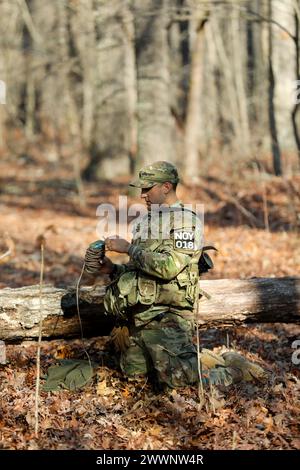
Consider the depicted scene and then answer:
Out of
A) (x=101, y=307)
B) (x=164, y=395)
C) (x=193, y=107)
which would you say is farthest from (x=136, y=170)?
(x=164, y=395)

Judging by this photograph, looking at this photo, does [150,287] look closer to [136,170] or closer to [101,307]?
[101,307]

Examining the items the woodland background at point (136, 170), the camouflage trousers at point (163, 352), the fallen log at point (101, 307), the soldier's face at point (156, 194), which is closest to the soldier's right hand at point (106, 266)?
the fallen log at point (101, 307)

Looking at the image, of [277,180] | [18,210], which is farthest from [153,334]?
[18,210]

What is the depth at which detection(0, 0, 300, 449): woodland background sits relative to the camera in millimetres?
4438

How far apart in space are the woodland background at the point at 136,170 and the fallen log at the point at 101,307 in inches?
13.7

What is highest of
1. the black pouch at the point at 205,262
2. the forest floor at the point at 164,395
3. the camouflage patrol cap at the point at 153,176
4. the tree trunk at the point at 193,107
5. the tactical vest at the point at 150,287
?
the tree trunk at the point at 193,107

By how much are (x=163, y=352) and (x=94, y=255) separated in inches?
38.7

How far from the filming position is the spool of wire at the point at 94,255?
4.84 m

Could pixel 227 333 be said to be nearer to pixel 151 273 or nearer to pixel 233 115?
pixel 151 273

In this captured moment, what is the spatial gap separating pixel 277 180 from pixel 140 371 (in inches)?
356

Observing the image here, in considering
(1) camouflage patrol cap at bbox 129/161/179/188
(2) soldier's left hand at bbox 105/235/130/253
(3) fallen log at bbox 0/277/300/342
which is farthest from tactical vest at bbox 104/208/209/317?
(3) fallen log at bbox 0/277/300/342

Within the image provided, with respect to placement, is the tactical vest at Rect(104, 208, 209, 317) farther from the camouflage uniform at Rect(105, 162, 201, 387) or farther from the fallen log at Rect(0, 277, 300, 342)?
the fallen log at Rect(0, 277, 300, 342)

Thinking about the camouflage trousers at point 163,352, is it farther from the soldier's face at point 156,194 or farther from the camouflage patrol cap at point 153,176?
the camouflage patrol cap at point 153,176

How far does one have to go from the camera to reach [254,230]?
10547 millimetres
